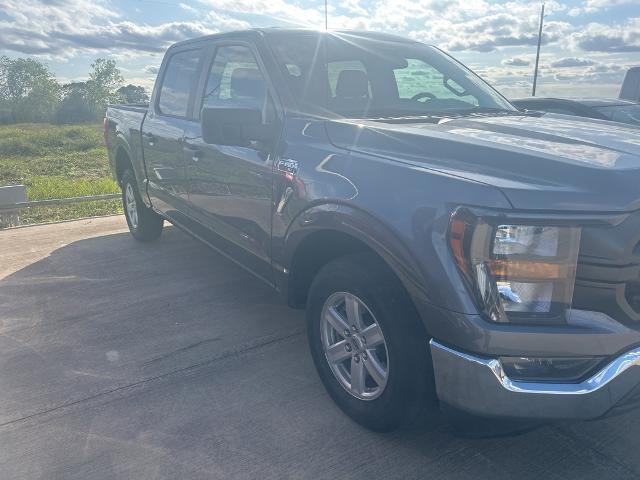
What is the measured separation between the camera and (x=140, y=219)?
5988 millimetres

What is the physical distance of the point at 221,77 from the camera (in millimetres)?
3949

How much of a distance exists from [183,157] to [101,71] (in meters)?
39.4

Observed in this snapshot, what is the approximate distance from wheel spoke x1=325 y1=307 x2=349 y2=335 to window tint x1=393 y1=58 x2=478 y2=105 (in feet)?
5.11

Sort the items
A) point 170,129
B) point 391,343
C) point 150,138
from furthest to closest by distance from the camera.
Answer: point 150,138
point 170,129
point 391,343

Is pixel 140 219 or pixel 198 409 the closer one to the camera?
pixel 198 409

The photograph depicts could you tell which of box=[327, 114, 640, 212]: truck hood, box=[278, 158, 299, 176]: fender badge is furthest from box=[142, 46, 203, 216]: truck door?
box=[327, 114, 640, 212]: truck hood

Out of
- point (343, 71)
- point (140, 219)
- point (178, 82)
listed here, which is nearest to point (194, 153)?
point (178, 82)

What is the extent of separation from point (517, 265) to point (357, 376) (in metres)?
1.03

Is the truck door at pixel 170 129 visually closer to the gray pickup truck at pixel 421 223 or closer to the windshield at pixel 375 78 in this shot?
the gray pickup truck at pixel 421 223

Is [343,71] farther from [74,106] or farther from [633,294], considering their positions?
[74,106]

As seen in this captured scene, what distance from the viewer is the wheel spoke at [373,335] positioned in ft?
8.29

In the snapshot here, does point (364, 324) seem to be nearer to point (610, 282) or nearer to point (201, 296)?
point (610, 282)

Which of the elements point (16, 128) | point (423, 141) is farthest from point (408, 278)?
point (16, 128)

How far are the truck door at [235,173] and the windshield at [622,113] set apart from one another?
5.06 metres
